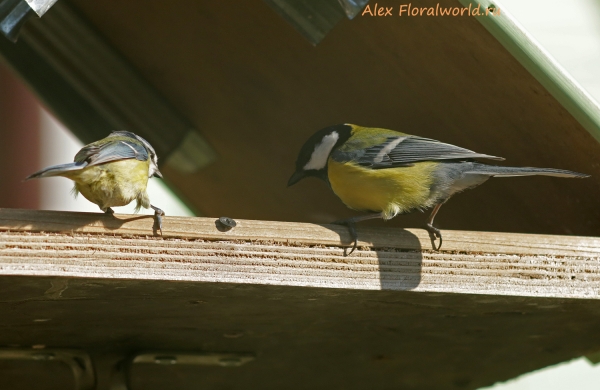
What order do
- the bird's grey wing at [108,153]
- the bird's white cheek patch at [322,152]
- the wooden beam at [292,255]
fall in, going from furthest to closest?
the bird's white cheek patch at [322,152] < the bird's grey wing at [108,153] < the wooden beam at [292,255]

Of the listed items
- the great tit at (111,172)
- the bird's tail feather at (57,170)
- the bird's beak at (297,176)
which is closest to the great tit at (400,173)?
the bird's beak at (297,176)

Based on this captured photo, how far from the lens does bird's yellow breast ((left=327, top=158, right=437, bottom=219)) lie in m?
1.83

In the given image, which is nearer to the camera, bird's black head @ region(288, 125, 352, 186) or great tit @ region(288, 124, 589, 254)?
great tit @ region(288, 124, 589, 254)

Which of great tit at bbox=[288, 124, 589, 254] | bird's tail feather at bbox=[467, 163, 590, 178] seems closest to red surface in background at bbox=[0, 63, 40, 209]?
great tit at bbox=[288, 124, 589, 254]

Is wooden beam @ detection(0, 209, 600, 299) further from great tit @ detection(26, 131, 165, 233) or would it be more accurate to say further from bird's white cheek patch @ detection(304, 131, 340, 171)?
bird's white cheek patch @ detection(304, 131, 340, 171)

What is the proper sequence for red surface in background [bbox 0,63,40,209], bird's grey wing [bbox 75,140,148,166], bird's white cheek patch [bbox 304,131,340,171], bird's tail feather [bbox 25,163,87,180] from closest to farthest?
bird's tail feather [bbox 25,163,87,180], bird's grey wing [bbox 75,140,148,166], bird's white cheek patch [bbox 304,131,340,171], red surface in background [bbox 0,63,40,209]

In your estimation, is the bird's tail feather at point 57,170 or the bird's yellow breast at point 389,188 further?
the bird's yellow breast at point 389,188

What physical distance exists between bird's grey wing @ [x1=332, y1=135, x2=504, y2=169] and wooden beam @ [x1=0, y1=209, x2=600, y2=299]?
445mm

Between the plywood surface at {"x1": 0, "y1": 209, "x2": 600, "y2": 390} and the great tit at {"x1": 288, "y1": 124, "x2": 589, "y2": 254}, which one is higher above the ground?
the great tit at {"x1": 288, "y1": 124, "x2": 589, "y2": 254}

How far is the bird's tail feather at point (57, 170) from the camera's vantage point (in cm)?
129

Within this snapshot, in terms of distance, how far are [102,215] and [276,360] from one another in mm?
830

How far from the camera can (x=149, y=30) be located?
6.90 ft

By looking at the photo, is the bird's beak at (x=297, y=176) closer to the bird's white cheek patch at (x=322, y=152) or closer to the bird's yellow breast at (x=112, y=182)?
the bird's white cheek patch at (x=322, y=152)

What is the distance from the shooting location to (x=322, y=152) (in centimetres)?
205
